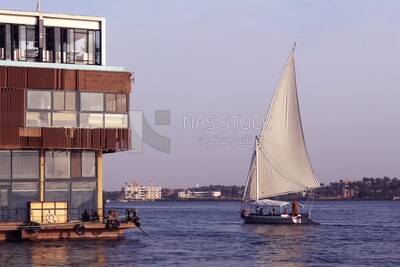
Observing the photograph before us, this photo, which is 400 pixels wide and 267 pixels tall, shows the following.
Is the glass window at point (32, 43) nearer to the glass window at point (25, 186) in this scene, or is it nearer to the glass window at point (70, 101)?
the glass window at point (70, 101)

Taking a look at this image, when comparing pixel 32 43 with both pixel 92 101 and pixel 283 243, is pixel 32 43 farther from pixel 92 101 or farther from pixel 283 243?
pixel 283 243

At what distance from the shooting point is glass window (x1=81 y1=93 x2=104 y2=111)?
174 feet

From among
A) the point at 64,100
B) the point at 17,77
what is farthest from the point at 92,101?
the point at 17,77

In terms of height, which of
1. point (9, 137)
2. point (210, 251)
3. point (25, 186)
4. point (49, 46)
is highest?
point (49, 46)

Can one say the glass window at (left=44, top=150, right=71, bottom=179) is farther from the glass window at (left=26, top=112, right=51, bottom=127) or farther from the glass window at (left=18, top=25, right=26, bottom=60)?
the glass window at (left=18, top=25, right=26, bottom=60)

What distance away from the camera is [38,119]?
51.8 metres

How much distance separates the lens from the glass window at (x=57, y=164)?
172 feet

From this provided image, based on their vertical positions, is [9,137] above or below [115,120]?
below

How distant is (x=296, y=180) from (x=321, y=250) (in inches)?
1228

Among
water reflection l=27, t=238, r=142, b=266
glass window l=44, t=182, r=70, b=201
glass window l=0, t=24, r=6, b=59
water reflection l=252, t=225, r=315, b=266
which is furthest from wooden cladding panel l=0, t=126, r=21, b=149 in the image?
water reflection l=252, t=225, r=315, b=266

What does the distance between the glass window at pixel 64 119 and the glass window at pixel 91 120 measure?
463 millimetres

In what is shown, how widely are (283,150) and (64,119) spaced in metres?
36.3

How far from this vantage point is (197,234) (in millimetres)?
71812

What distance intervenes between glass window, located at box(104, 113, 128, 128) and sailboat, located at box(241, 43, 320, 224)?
32918 millimetres
